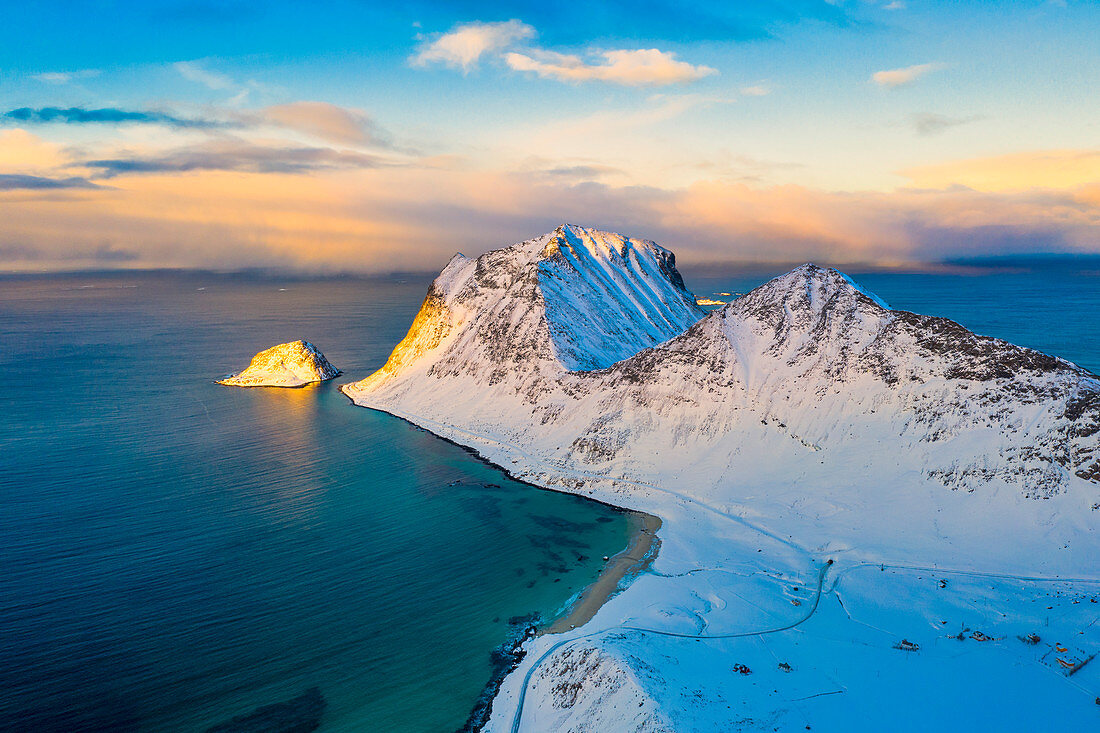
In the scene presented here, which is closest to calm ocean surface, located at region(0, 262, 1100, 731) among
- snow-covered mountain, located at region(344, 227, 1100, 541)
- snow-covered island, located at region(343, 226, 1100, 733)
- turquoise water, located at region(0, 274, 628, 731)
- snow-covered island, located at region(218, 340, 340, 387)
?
turquoise water, located at region(0, 274, 628, 731)

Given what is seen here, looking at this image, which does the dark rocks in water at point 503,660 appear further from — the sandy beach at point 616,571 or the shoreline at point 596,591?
the sandy beach at point 616,571

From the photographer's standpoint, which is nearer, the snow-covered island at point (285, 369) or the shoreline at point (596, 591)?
the shoreline at point (596, 591)

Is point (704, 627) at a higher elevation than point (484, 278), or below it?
below

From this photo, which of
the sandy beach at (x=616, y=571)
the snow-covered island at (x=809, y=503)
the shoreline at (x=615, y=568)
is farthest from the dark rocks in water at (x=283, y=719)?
the sandy beach at (x=616, y=571)

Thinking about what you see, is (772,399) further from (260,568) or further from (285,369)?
(285,369)

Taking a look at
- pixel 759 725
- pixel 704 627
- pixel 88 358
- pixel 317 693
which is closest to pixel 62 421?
pixel 88 358

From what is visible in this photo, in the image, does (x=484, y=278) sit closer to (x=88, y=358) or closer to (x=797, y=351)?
(x=797, y=351)

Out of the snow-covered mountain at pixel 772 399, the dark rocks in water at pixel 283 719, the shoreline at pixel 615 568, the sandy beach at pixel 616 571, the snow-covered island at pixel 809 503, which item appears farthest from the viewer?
the snow-covered mountain at pixel 772 399
